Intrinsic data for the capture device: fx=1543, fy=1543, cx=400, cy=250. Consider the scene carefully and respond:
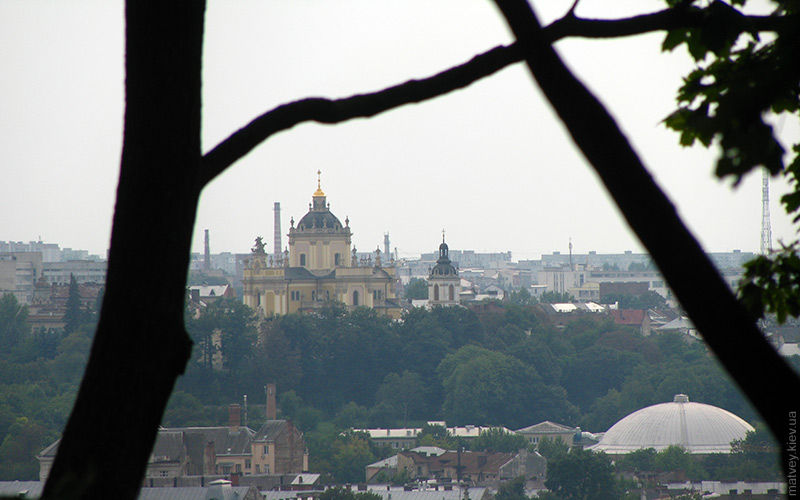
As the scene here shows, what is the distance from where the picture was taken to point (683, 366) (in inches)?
3339

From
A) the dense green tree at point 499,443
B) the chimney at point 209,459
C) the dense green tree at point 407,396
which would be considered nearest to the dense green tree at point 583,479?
the dense green tree at point 499,443

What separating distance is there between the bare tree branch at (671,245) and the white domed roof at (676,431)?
60590 mm

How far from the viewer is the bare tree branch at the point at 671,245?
2641mm

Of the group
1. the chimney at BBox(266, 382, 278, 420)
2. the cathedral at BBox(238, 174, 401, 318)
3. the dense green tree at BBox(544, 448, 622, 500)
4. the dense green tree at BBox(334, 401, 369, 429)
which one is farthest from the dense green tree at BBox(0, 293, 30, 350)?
the dense green tree at BBox(544, 448, 622, 500)

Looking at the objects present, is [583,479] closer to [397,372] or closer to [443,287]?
[397,372]

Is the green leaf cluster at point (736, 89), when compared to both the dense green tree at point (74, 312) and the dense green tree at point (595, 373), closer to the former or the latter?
the dense green tree at point (595, 373)

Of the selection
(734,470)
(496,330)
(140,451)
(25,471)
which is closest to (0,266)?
(496,330)

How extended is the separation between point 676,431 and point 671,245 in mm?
63647

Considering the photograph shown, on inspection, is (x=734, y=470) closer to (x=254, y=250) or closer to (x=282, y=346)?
(x=282, y=346)

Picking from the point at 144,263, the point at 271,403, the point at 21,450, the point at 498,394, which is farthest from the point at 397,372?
the point at 144,263

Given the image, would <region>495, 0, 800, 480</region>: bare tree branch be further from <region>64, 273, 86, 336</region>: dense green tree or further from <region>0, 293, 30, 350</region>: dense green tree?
<region>0, 293, 30, 350</region>: dense green tree

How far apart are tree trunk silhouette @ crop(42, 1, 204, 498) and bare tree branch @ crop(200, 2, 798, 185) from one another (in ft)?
0.48

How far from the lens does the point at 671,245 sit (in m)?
2.74

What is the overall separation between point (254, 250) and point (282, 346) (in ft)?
40.1
